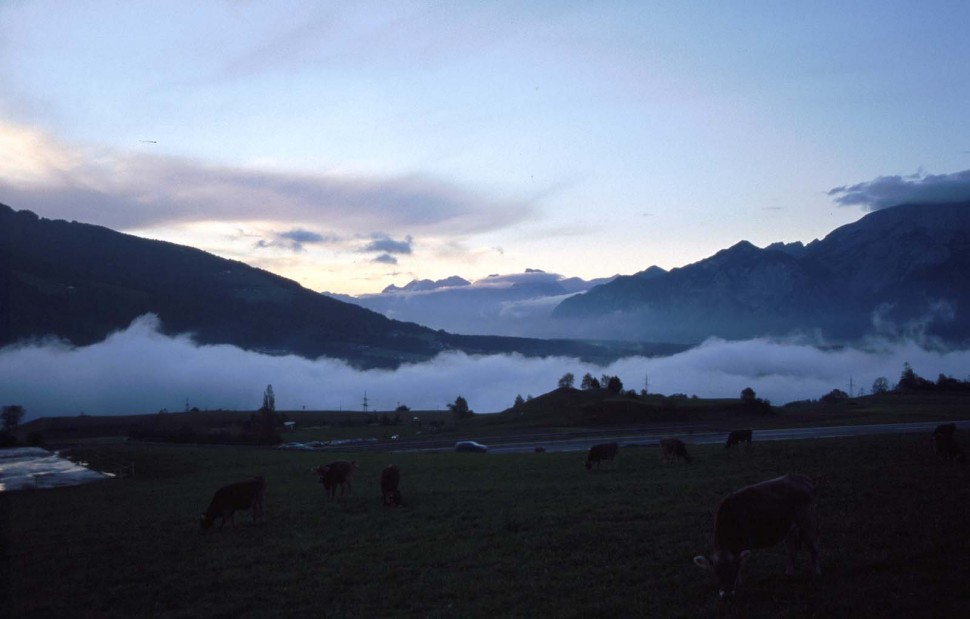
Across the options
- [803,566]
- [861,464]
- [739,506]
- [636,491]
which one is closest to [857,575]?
[803,566]

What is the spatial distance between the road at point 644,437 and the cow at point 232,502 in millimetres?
35577

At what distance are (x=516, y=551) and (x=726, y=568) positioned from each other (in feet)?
21.8

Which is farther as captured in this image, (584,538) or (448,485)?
(448,485)

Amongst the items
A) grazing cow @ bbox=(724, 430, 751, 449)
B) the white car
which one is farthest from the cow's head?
the white car

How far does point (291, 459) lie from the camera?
58.0m

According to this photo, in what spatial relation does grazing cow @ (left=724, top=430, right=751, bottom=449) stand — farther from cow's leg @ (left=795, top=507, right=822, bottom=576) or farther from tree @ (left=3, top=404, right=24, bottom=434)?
tree @ (left=3, top=404, right=24, bottom=434)

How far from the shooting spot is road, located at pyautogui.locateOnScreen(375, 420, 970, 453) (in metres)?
56.8

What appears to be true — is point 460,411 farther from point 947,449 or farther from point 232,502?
point 947,449

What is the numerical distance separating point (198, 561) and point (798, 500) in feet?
57.3

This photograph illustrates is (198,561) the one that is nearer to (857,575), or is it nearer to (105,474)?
(857,575)

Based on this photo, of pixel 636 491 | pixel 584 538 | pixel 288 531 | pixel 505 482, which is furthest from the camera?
pixel 505 482

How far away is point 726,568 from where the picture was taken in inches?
488

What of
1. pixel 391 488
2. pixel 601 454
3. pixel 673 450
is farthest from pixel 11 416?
pixel 673 450

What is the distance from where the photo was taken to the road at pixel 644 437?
186 feet
